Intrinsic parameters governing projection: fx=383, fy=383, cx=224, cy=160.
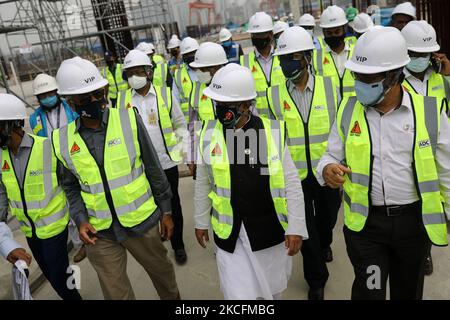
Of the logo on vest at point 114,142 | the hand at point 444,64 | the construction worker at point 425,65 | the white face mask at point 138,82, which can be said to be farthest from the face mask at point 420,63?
the white face mask at point 138,82

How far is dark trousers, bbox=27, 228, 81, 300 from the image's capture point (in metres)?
3.09

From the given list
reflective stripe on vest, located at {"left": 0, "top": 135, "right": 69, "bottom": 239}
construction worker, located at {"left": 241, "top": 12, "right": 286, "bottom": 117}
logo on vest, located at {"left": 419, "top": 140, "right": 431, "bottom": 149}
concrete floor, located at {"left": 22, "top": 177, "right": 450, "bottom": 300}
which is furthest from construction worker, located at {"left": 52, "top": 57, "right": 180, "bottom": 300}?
construction worker, located at {"left": 241, "top": 12, "right": 286, "bottom": 117}

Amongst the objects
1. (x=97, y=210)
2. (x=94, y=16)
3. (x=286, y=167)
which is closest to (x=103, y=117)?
(x=97, y=210)

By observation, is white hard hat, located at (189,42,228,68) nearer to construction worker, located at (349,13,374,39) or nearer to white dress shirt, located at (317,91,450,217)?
white dress shirt, located at (317,91,450,217)

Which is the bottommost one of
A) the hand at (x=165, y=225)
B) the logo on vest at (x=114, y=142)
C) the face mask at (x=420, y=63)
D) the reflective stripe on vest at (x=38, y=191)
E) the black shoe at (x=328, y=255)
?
the black shoe at (x=328, y=255)

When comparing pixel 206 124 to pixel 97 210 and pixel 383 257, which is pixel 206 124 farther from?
pixel 383 257

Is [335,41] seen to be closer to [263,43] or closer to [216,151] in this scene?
A: [263,43]

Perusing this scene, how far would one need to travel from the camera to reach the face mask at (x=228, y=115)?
2.52m

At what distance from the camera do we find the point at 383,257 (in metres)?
2.42

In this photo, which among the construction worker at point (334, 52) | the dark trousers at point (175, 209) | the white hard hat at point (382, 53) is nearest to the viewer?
the white hard hat at point (382, 53)

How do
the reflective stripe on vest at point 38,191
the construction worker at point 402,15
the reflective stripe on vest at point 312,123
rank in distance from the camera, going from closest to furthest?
the reflective stripe on vest at point 38,191 < the reflective stripe on vest at point 312,123 < the construction worker at point 402,15

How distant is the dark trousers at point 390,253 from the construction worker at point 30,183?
2.22m

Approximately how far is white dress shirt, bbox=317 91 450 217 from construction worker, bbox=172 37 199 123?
13.4 feet

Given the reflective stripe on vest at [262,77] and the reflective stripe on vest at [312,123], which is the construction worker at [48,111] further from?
the reflective stripe on vest at [312,123]
